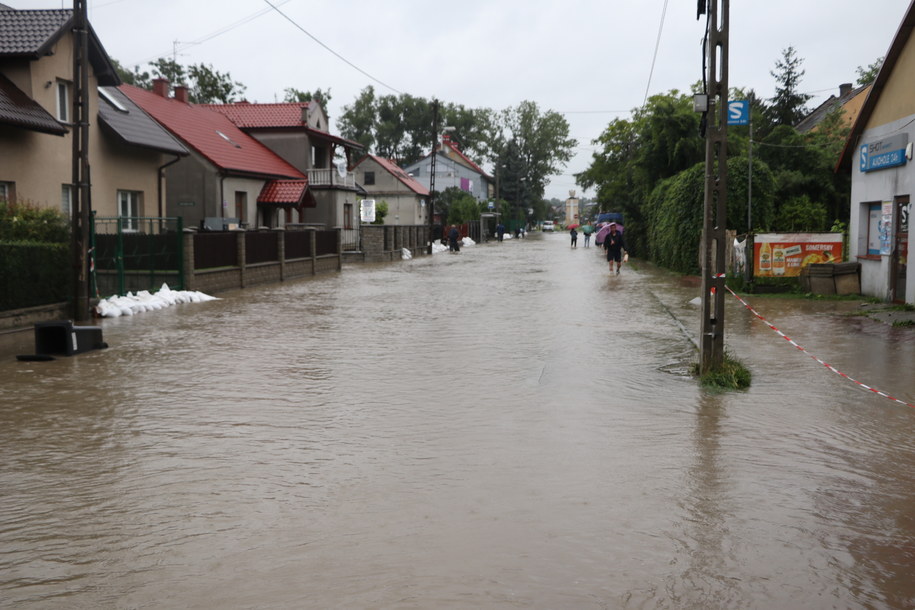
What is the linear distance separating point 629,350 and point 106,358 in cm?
766

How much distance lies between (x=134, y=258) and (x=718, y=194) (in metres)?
14.8

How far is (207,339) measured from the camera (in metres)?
14.2

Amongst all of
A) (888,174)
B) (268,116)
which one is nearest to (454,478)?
(888,174)

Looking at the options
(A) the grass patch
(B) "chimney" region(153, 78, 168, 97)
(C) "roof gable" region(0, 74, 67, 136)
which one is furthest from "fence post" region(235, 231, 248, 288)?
(B) "chimney" region(153, 78, 168, 97)

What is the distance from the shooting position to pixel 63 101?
2369 centimetres

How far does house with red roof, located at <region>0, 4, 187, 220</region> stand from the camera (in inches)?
839

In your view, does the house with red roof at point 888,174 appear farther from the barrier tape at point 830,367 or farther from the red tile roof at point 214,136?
the red tile roof at point 214,136

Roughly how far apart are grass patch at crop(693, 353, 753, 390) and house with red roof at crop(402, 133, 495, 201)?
76966 millimetres

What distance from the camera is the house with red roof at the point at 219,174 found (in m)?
34.9

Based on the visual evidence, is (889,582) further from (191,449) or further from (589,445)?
(191,449)

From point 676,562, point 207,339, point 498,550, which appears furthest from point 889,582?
point 207,339

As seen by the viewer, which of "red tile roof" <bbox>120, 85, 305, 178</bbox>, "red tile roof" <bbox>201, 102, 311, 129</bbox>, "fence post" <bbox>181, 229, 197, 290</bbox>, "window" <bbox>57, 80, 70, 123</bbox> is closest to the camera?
"fence post" <bbox>181, 229, 197, 290</bbox>

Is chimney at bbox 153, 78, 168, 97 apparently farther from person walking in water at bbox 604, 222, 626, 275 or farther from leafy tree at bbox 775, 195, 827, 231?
leafy tree at bbox 775, 195, 827, 231

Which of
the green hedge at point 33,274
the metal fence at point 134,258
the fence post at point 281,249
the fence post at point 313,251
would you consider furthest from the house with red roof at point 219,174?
the green hedge at point 33,274
